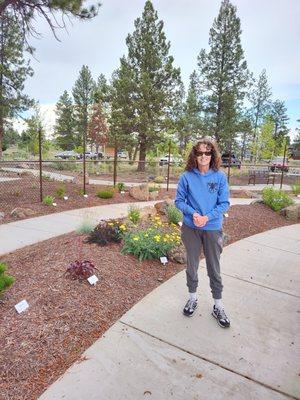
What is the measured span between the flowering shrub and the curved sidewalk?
21.0 inches

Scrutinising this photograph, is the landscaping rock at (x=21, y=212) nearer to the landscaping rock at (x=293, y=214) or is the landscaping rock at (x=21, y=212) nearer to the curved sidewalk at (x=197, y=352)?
the curved sidewalk at (x=197, y=352)

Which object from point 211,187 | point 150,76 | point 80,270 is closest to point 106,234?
point 80,270

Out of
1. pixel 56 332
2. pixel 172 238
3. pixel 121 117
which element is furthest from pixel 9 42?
pixel 56 332

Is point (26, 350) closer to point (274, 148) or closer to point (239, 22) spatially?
point (239, 22)

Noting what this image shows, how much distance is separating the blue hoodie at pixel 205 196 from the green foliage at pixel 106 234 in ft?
5.86

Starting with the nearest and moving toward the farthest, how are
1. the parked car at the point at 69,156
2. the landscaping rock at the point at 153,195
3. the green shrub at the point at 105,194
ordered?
the green shrub at the point at 105,194
the landscaping rock at the point at 153,195
the parked car at the point at 69,156

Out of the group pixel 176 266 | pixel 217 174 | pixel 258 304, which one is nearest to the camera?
pixel 217 174

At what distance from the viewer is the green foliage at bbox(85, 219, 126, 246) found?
4.59m

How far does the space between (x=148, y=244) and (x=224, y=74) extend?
2471 cm

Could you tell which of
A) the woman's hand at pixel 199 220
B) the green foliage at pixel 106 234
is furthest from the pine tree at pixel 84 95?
the woman's hand at pixel 199 220

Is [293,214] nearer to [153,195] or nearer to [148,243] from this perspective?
[153,195]

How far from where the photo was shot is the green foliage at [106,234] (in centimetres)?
459

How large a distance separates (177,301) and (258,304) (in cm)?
81

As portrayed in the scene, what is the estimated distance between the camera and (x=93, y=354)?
259cm
